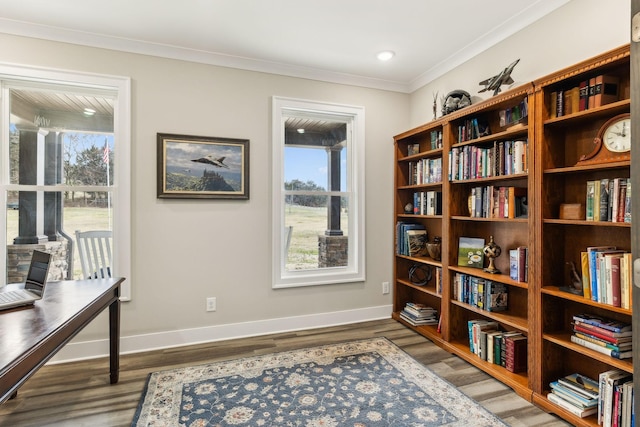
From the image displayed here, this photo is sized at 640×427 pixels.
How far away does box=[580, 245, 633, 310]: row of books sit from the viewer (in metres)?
1.64

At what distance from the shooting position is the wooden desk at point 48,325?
1104 millimetres

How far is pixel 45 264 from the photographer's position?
1.78 metres

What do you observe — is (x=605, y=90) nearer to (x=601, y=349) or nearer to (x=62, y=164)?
(x=601, y=349)

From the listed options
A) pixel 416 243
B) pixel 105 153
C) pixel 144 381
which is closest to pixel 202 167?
pixel 105 153

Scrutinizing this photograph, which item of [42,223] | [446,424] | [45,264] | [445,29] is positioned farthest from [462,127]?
[42,223]

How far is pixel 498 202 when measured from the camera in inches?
96.1

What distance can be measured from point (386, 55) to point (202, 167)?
2.01 meters

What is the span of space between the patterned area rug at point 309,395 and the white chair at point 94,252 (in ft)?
3.56

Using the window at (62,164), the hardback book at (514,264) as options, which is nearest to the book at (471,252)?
the hardback book at (514,264)

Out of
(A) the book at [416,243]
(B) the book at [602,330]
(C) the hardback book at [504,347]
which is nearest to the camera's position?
(B) the book at [602,330]

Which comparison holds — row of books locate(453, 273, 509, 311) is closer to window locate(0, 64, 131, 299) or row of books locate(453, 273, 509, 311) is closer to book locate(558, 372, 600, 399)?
book locate(558, 372, 600, 399)

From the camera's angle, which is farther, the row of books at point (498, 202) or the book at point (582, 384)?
the row of books at point (498, 202)

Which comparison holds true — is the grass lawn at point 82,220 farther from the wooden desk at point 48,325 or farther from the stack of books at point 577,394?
the stack of books at point 577,394

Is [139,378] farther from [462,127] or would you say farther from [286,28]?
[462,127]
